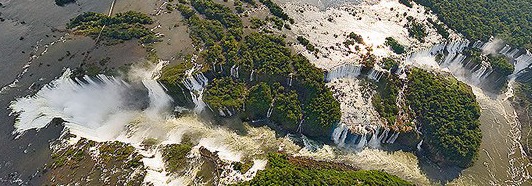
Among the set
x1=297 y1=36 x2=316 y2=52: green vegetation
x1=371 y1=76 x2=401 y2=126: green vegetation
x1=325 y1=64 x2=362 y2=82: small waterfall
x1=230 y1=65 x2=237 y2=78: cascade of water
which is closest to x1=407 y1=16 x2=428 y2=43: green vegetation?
x1=371 y1=76 x2=401 y2=126: green vegetation

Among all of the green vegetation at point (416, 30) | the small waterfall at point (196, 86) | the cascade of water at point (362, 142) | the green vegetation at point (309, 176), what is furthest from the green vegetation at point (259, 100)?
the green vegetation at point (416, 30)

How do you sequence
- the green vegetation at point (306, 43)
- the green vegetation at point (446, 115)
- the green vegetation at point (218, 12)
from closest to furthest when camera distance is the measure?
the green vegetation at point (446, 115)
the green vegetation at point (306, 43)
the green vegetation at point (218, 12)

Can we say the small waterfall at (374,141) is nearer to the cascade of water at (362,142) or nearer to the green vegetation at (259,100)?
the cascade of water at (362,142)

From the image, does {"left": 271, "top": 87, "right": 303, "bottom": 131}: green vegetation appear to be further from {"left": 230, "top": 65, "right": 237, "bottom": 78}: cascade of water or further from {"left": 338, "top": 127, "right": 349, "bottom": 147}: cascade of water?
{"left": 230, "top": 65, "right": 237, "bottom": 78}: cascade of water

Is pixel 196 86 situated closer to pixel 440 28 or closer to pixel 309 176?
pixel 309 176

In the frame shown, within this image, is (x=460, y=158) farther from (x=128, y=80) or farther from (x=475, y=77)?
(x=128, y=80)

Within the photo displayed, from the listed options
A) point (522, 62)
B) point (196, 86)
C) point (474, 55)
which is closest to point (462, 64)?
point (474, 55)

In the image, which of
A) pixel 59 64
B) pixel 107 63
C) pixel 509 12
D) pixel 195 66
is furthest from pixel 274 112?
pixel 509 12
